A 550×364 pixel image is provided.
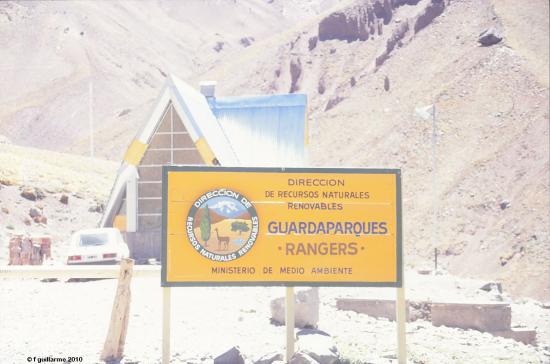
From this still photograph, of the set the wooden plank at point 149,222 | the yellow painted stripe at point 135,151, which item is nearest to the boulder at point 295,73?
the wooden plank at point 149,222

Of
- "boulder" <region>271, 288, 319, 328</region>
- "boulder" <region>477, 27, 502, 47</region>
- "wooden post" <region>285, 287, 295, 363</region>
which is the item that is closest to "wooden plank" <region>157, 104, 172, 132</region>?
"boulder" <region>271, 288, 319, 328</region>

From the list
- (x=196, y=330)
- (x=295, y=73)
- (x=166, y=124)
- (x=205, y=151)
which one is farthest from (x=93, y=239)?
(x=295, y=73)

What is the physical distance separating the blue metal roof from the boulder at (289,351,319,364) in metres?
17.5

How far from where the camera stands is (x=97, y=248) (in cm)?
2103

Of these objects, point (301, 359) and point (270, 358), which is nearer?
point (301, 359)

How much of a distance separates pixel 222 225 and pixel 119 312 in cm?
190

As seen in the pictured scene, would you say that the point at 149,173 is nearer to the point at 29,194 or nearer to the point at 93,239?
the point at 93,239

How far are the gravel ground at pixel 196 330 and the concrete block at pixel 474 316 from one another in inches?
17.6

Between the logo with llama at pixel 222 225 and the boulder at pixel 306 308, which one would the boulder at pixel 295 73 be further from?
the logo with llama at pixel 222 225

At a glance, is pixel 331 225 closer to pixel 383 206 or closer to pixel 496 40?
pixel 383 206

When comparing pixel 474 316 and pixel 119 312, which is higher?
pixel 119 312

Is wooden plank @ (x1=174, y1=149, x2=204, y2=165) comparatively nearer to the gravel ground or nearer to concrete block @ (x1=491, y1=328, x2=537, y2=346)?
the gravel ground

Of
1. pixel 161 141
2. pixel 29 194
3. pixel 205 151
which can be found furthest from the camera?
pixel 29 194

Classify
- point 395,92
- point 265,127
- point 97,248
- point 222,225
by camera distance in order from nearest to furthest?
point 222,225 < point 97,248 < point 265,127 < point 395,92
